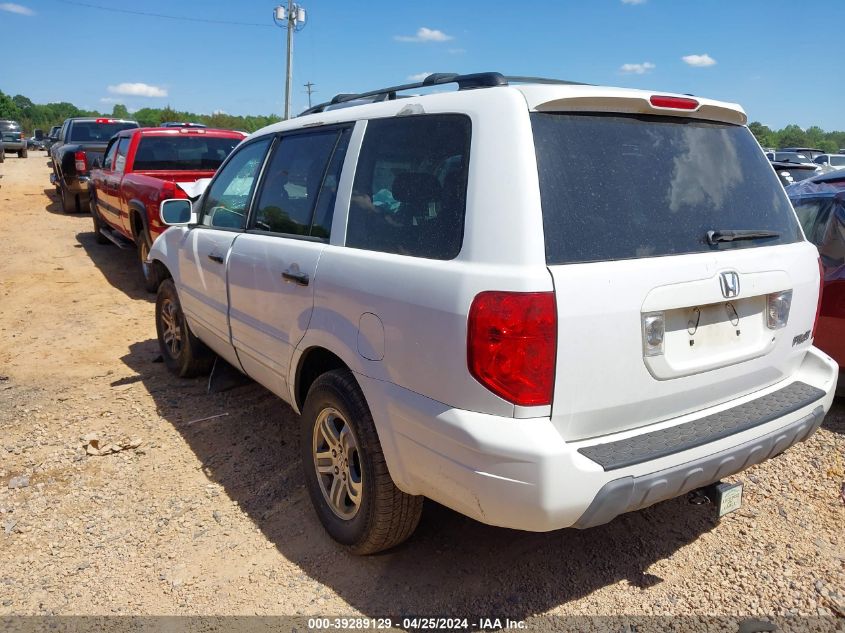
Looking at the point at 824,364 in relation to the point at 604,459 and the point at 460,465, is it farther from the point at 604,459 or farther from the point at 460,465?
the point at 460,465

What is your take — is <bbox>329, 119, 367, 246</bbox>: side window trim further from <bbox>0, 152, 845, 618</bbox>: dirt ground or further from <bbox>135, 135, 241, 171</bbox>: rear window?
<bbox>135, 135, 241, 171</bbox>: rear window

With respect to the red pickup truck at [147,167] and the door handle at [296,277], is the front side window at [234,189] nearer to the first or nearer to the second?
the door handle at [296,277]

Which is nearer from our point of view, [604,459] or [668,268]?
[604,459]

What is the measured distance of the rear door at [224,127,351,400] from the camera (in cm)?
315

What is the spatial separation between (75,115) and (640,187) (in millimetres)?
101331

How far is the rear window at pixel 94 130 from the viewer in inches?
619

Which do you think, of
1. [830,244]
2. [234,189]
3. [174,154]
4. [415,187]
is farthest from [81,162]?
→ [830,244]

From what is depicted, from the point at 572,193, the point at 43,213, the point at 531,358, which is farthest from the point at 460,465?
the point at 43,213

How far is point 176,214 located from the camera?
466cm

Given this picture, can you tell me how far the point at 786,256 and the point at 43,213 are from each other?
16061 mm

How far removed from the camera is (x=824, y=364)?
9.96 feet

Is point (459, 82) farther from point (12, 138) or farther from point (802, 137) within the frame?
point (802, 137)

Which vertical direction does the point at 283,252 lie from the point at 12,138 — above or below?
above

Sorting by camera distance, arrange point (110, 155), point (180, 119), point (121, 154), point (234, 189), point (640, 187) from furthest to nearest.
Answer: point (180, 119), point (110, 155), point (121, 154), point (234, 189), point (640, 187)
